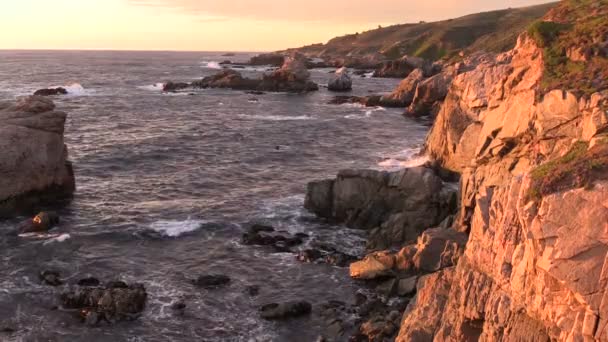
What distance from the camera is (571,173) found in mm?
16297

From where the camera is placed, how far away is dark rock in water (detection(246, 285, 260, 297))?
3037 centimetres

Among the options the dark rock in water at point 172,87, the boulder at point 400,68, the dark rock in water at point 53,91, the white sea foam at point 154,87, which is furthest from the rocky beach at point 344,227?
the boulder at point 400,68

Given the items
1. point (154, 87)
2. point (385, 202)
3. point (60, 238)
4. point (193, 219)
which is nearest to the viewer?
point (60, 238)

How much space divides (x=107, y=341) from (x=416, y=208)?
71.9ft

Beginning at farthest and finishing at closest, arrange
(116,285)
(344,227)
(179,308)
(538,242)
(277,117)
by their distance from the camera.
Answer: (277,117) → (344,227) → (116,285) → (179,308) → (538,242)

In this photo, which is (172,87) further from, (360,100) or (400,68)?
(400,68)

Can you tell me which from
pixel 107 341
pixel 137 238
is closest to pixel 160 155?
pixel 137 238

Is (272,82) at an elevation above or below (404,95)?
above

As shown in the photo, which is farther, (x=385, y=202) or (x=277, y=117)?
(x=277, y=117)

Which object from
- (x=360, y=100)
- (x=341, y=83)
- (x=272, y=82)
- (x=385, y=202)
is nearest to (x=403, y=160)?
(x=385, y=202)

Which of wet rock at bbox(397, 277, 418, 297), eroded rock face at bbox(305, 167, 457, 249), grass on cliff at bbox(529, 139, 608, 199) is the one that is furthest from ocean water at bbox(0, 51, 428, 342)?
grass on cliff at bbox(529, 139, 608, 199)

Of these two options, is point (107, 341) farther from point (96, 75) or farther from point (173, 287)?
point (96, 75)

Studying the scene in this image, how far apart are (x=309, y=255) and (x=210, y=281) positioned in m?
6.71

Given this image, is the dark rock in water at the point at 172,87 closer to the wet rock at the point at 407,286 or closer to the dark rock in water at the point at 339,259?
the dark rock in water at the point at 339,259
